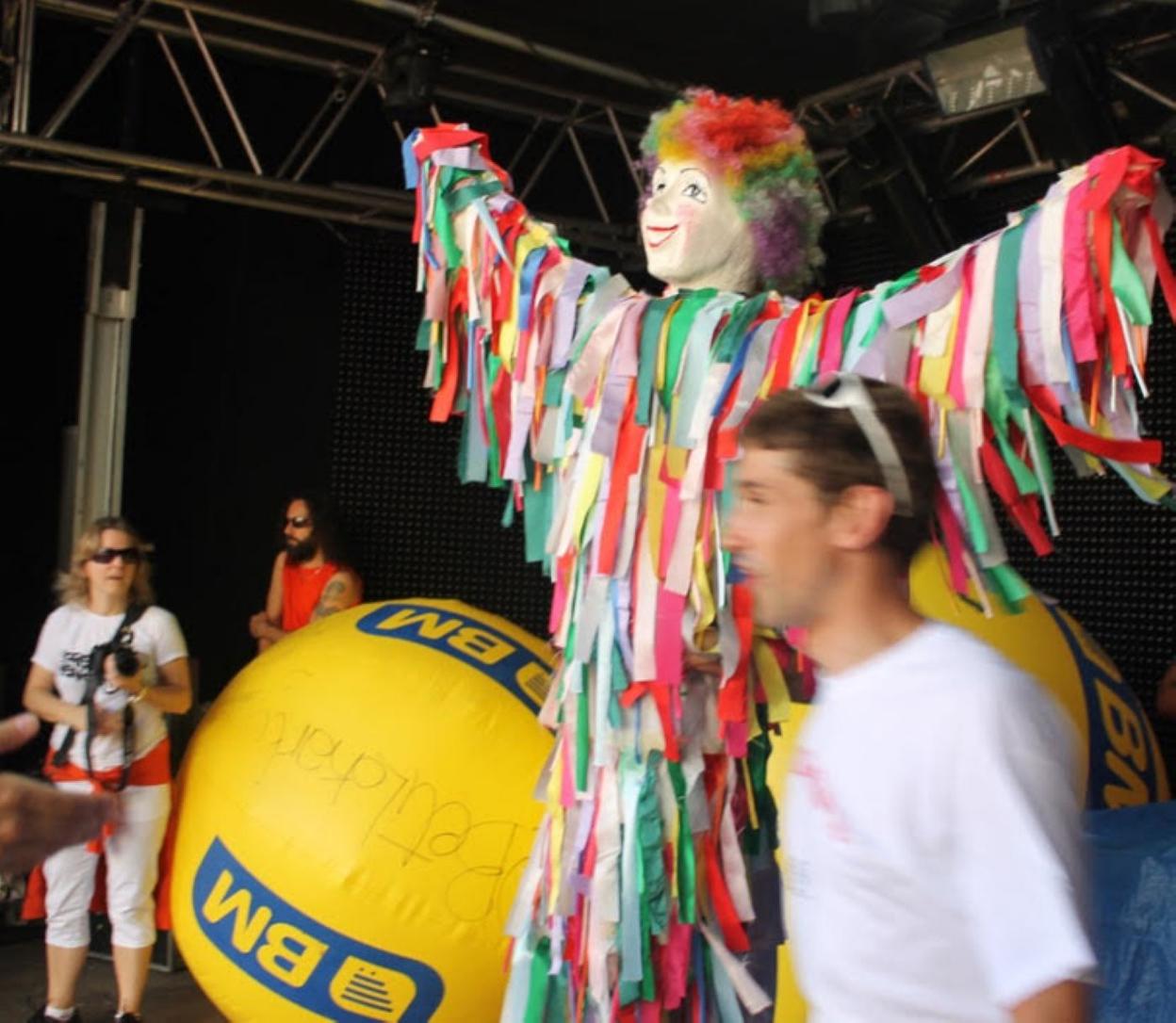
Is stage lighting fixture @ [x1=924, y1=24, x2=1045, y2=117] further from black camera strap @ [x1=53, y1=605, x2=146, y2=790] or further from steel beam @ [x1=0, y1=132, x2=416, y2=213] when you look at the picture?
black camera strap @ [x1=53, y1=605, x2=146, y2=790]

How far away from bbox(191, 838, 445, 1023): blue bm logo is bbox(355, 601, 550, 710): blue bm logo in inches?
22.7

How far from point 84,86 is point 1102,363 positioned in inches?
131

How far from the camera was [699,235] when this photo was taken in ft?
6.48

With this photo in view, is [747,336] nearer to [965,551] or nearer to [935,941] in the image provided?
[965,551]

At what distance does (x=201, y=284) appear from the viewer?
4.95 meters

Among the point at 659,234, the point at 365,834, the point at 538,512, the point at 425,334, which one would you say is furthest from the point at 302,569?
the point at 659,234

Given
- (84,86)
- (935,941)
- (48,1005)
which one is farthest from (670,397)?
(84,86)

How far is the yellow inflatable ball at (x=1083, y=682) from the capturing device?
8.79 ft

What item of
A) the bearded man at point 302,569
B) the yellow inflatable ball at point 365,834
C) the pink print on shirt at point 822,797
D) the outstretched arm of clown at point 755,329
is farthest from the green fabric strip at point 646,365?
the bearded man at point 302,569

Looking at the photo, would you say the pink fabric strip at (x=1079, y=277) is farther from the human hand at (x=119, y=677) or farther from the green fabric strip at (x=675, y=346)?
the human hand at (x=119, y=677)

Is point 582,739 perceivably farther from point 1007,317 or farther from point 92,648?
point 92,648

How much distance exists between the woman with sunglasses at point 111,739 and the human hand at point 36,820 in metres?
2.01

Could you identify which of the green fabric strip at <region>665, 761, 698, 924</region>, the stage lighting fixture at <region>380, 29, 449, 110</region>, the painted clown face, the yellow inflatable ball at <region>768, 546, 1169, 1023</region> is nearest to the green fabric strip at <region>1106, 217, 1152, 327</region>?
the painted clown face

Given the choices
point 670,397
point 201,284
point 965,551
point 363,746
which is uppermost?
point 201,284
